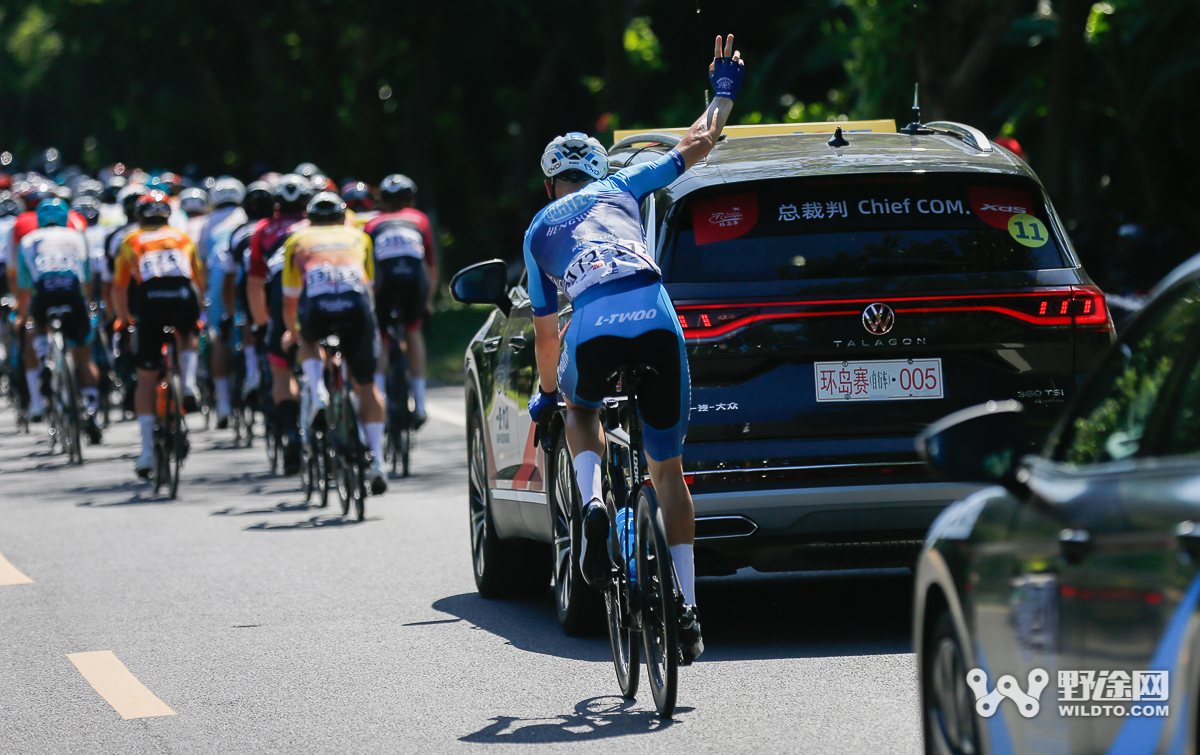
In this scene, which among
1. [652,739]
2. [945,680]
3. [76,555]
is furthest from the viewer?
[76,555]

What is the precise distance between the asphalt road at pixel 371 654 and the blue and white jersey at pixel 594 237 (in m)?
1.41

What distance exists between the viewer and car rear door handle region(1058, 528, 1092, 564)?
343 centimetres

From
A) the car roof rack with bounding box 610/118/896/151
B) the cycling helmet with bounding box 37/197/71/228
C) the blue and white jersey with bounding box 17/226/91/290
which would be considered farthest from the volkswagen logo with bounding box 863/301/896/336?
the cycling helmet with bounding box 37/197/71/228

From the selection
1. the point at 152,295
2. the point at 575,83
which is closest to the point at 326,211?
the point at 152,295

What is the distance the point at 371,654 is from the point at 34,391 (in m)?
10.6

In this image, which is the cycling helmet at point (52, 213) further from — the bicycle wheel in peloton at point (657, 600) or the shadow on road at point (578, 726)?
the bicycle wheel in peloton at point (657, 600)

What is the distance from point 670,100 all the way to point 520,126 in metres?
4.89

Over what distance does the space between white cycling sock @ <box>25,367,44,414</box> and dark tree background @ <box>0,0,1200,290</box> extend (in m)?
6.66

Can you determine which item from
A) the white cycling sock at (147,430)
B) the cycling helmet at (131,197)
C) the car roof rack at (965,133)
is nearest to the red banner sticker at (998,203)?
the car roof rack at (965,133)

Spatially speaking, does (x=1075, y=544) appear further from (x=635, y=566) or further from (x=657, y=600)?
(x=635, y=566)

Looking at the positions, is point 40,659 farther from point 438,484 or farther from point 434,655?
point 438,484

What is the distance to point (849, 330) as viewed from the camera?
6926 mm

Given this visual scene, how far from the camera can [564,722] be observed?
612 centimetres

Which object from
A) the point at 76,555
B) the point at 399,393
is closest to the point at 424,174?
the point at 399,393
